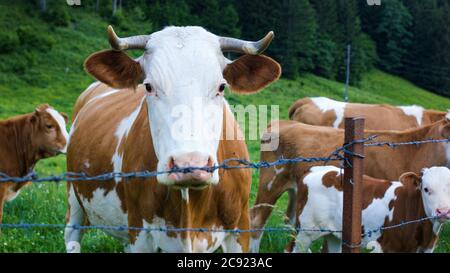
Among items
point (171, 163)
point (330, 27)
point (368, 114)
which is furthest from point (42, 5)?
point (171, 163)

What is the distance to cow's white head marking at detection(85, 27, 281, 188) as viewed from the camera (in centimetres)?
347

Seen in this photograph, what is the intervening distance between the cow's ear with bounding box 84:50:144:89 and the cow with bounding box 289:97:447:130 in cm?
734

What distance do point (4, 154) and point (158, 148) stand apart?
581 centimetres

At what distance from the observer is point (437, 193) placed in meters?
5.75

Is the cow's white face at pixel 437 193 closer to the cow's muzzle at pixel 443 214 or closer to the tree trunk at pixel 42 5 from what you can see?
the cow's muzzle at pixel 443 214

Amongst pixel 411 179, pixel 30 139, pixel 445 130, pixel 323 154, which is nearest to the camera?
pixel 411 179

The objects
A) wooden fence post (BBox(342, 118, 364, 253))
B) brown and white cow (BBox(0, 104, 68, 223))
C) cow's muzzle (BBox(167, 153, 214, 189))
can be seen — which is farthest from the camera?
brown and white cow (BBox(0, 104, 68, 223))

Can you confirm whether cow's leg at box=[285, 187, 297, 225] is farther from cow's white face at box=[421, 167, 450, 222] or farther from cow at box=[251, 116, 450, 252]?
cow's white face at box=[421, 167, 450, 222]

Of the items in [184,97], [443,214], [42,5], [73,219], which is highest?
[42,5]

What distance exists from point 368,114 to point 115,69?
26.4 feet

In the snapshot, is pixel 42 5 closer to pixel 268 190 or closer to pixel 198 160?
pixel 268 190

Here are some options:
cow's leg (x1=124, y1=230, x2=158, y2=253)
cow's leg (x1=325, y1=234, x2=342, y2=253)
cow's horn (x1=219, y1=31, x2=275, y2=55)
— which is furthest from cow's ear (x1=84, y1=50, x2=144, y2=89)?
cow's leg (x1=325, y1=234, x2=342, y2=253)

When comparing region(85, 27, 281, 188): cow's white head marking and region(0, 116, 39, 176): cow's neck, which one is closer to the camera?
region(85, 27, 281, 188): cow's white head marking

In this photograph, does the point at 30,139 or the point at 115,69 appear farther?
the point at 30,139
